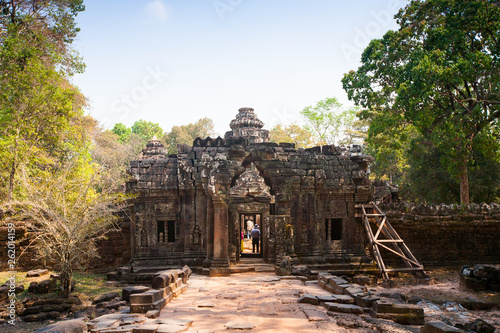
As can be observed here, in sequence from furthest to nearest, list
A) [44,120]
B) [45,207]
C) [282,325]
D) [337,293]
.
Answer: [44,120], [45,207], [337,293], [282,325]

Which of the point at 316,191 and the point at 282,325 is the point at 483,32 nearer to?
the point at 316,191

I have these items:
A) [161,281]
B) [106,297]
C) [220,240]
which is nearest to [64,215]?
[106,297]

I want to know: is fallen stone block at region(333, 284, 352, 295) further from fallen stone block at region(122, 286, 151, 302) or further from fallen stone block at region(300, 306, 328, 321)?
fallen stone block at region(122, 286, 151, 302)

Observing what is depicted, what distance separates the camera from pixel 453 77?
12.7 m

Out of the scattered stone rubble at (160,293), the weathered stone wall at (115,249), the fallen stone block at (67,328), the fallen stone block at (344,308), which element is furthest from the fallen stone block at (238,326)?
the weathered stone wall at (115,249)

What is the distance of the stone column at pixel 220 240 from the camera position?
11.8m

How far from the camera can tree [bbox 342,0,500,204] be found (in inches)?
498

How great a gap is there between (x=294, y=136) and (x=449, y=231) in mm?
22366

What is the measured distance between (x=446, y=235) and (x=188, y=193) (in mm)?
10162

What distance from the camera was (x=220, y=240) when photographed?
472 inches

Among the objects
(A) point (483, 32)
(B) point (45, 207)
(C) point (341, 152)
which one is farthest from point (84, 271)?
(A) point (483, 32)

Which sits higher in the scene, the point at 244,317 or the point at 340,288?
the point at 340,288

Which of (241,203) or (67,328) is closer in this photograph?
(67,328)

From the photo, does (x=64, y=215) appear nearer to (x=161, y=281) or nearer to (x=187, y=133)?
A: (x=161, y=281)
